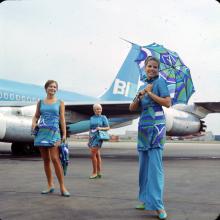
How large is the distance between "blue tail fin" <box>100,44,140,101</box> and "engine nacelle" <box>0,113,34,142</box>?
9.44 meters

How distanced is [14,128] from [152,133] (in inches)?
324

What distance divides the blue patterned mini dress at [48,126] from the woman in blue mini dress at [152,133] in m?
1.22

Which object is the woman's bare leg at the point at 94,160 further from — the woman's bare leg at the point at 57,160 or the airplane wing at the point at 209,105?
the airplane wing at the point at 209,105

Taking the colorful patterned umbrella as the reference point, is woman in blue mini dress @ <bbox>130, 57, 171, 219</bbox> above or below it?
below

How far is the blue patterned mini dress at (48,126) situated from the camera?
4.42m

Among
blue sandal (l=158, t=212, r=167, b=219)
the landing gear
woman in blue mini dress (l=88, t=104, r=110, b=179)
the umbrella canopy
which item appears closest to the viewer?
blue sandal (l=158, t=212, r=167, b=219)

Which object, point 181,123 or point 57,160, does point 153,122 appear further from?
point 181,123

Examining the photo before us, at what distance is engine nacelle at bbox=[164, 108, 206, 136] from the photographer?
1154 centimetres

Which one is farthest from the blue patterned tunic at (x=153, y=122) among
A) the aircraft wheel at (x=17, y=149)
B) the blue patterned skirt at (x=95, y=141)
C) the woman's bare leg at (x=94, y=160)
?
the aircraft wheel at (x=17, y=149)

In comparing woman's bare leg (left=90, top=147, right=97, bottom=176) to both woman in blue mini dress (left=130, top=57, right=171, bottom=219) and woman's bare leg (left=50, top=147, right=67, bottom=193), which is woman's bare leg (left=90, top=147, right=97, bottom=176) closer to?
woman's bare leg (left=50, top=147, right=67, bottom=193)

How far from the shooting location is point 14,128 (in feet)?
36.4

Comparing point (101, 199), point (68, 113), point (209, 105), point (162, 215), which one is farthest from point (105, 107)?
point (162, 215)

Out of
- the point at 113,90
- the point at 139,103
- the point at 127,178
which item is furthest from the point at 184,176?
the point at 113,90

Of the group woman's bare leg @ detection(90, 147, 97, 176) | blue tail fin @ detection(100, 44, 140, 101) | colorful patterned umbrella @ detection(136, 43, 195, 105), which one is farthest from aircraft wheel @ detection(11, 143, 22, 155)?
blue tail fin @ detection(100, 44, 140, 101)
